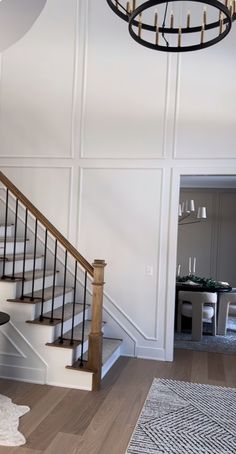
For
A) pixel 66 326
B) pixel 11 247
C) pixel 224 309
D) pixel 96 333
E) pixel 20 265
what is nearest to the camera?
pixel 96 333

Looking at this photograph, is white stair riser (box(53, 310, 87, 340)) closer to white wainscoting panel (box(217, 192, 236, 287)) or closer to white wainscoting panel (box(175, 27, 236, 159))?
white wainscoting panel (box(175, 27, 236, 159))

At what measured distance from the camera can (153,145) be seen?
4.53 metres

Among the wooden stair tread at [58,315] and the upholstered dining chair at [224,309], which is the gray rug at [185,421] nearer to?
the wooden stair tread at [58,315]

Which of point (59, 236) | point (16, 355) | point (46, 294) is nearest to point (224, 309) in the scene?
point (46, 294)

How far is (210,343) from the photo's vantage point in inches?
202

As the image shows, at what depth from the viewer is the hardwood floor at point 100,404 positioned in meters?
2.62

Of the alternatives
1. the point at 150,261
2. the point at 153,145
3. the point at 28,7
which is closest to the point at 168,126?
the point at 153,145

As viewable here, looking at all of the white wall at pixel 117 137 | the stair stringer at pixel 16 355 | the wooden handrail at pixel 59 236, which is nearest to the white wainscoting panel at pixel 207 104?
the white wall at pixel 117 137

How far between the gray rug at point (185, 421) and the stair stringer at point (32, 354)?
751 mm

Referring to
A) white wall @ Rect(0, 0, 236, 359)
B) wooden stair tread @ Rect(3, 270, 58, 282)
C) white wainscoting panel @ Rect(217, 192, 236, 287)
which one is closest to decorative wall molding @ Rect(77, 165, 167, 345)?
white wall @ Rect(0, 0, 236, 359)

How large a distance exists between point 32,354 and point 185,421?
1.61 metres

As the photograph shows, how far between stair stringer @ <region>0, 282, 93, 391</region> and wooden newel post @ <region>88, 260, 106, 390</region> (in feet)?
0.32

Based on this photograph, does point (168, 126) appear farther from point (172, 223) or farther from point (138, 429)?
point (138, 429)

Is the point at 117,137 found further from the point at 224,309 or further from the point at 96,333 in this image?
the point at 224,309
